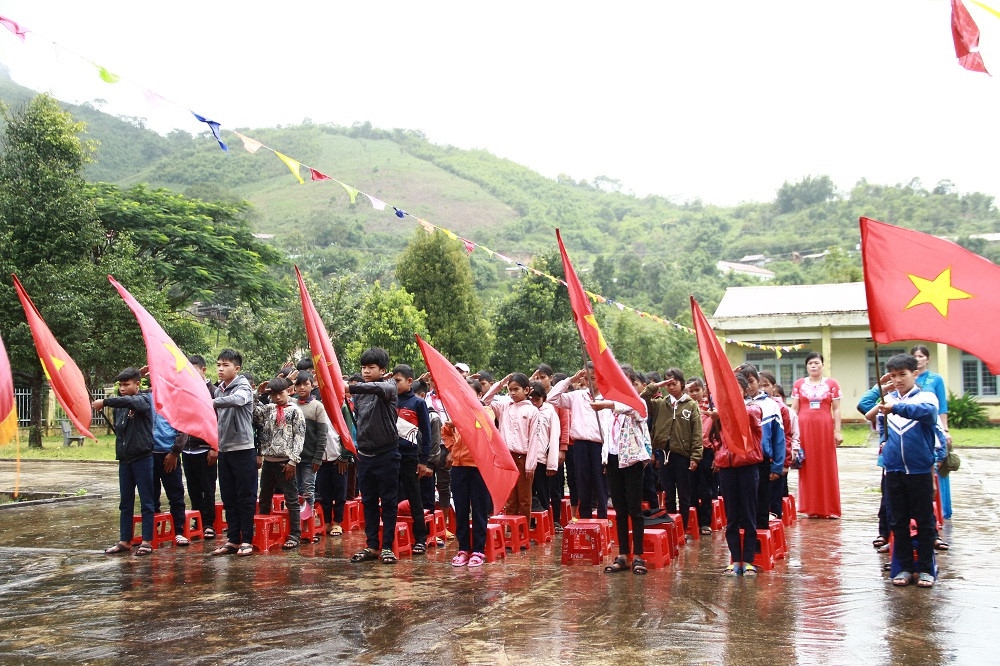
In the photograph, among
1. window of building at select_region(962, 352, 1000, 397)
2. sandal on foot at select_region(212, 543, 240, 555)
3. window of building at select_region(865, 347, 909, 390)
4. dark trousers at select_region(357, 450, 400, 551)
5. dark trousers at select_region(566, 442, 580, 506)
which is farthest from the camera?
window of building at select_region(962, 352, 1000, 397)

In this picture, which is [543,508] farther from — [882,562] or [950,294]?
[950,294]

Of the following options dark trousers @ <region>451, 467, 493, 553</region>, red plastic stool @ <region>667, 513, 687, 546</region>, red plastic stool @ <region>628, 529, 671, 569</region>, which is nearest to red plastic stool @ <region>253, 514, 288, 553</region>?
dark trousers @ <region>451, 467, 493, 553</region>

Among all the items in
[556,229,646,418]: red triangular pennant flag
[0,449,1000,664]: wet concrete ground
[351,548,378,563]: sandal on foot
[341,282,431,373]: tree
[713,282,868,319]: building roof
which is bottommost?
[0,449,1000,664]: wet concrete ground

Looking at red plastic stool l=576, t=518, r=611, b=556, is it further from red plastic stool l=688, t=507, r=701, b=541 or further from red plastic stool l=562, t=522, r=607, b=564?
red plastic stool l=688, t=507, r=701, b=541

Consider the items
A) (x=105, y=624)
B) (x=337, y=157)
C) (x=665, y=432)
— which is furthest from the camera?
(x=337, y=157)

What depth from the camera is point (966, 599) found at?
6.48 metres

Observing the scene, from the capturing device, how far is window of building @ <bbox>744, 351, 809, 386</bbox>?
30.7 metres

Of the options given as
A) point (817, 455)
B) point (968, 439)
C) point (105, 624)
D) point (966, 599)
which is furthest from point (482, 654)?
point (968, 439)

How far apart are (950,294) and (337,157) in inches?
4584

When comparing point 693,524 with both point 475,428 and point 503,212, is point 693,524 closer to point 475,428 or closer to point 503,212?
point 475,428

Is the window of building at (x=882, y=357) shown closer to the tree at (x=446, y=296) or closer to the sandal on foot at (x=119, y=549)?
the tree at (x=446, y=296)

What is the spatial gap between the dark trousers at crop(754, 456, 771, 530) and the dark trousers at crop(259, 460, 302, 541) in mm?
4237

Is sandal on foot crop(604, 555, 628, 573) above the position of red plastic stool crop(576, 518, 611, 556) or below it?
below

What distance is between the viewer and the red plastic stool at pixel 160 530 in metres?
9.09
